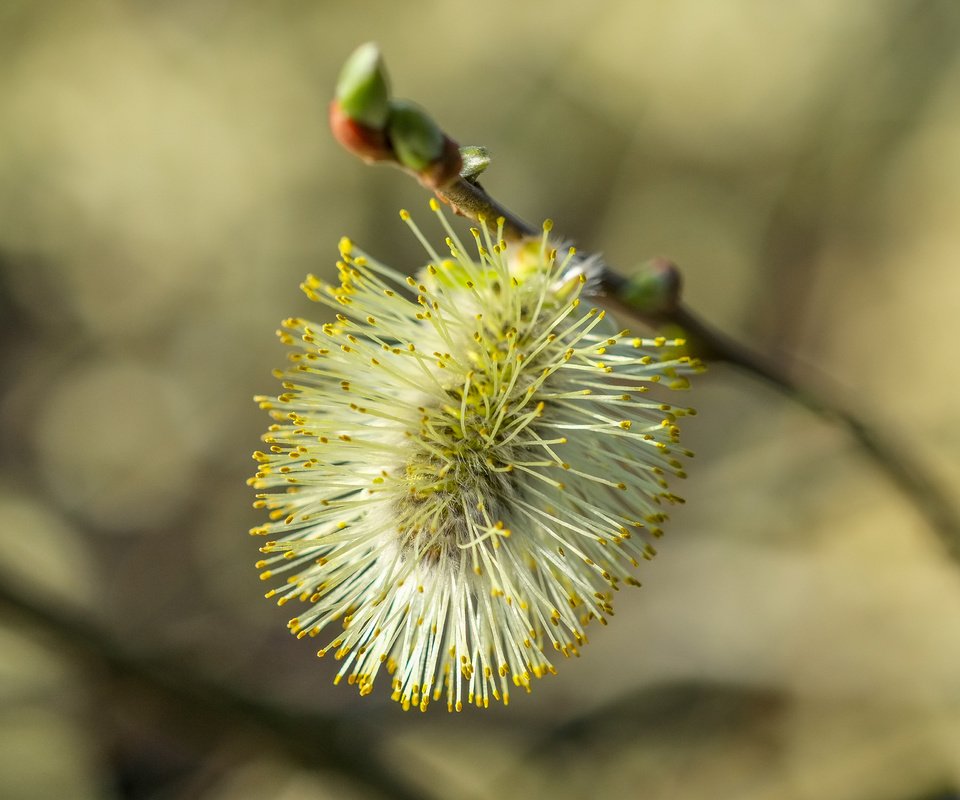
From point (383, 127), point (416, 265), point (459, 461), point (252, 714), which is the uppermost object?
point (416, 265)

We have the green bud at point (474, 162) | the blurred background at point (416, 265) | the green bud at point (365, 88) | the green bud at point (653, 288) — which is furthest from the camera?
the blurred background at point (416, 265)

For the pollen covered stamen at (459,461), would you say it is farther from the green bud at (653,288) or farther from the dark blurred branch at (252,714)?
the dark blurred branch at (252,714)

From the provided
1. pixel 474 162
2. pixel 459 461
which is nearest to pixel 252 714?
pixel 459 461

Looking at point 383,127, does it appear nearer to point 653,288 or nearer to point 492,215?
point 492,215

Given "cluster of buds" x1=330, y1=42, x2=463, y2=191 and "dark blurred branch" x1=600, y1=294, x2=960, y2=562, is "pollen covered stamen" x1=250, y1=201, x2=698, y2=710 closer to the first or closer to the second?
"dark blurred branch" x1=600, y1=294, x2=960, y2=562

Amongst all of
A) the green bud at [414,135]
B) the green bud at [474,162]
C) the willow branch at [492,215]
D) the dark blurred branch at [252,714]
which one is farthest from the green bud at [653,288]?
the dark blurred branch at [252,714]

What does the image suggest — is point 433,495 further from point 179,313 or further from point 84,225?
point 84,225
